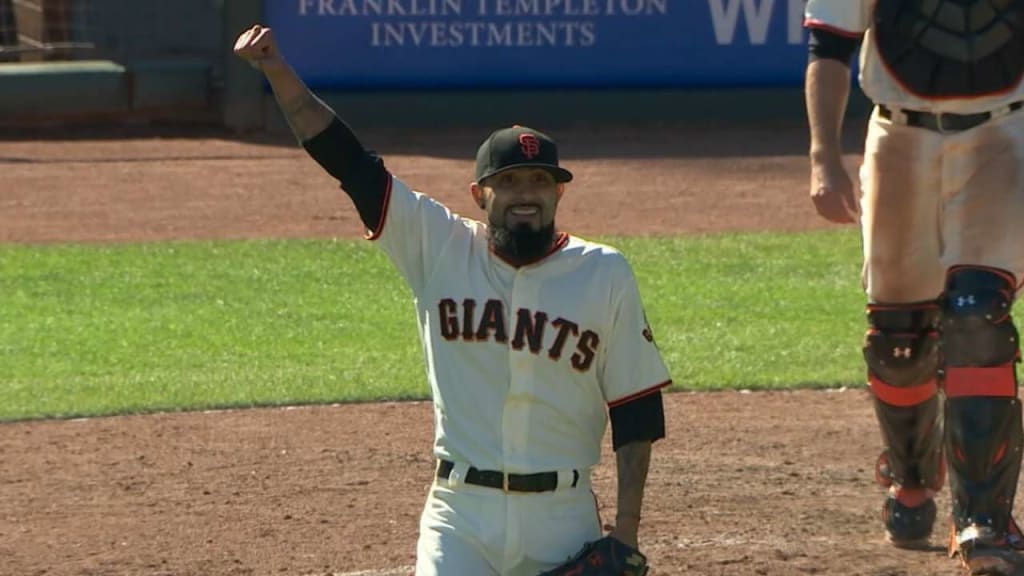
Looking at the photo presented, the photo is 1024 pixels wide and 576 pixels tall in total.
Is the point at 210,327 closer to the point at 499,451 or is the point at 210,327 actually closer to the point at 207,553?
the point at 207,553

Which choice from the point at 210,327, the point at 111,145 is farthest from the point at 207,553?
the point at 111,145

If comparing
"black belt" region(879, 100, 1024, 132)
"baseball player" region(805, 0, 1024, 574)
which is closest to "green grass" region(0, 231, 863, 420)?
"baseball player" region(805, 0, 1024, 574)

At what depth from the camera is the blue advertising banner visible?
15953mm

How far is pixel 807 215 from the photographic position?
13.3 m

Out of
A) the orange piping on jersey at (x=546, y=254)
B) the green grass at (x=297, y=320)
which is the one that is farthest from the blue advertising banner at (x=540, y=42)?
the orange piping on jersey at (x=546, y=254)

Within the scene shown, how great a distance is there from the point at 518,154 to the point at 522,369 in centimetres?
50

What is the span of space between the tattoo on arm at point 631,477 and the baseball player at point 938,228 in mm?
1041

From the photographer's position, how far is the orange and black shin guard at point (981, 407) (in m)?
5.09

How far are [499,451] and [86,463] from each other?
2.93 m

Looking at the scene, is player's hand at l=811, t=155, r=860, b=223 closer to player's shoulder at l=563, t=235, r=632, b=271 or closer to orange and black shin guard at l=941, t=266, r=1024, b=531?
orange and black shin guard at l=941, t=266, r=1024, b=531

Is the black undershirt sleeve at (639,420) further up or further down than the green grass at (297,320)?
further up

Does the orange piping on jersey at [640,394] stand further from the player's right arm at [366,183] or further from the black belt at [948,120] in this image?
the black belt at [948,120]

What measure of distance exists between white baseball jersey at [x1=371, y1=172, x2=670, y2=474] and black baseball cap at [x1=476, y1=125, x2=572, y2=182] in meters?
0.21

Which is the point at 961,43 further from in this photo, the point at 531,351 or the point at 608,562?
the point at 608,562
